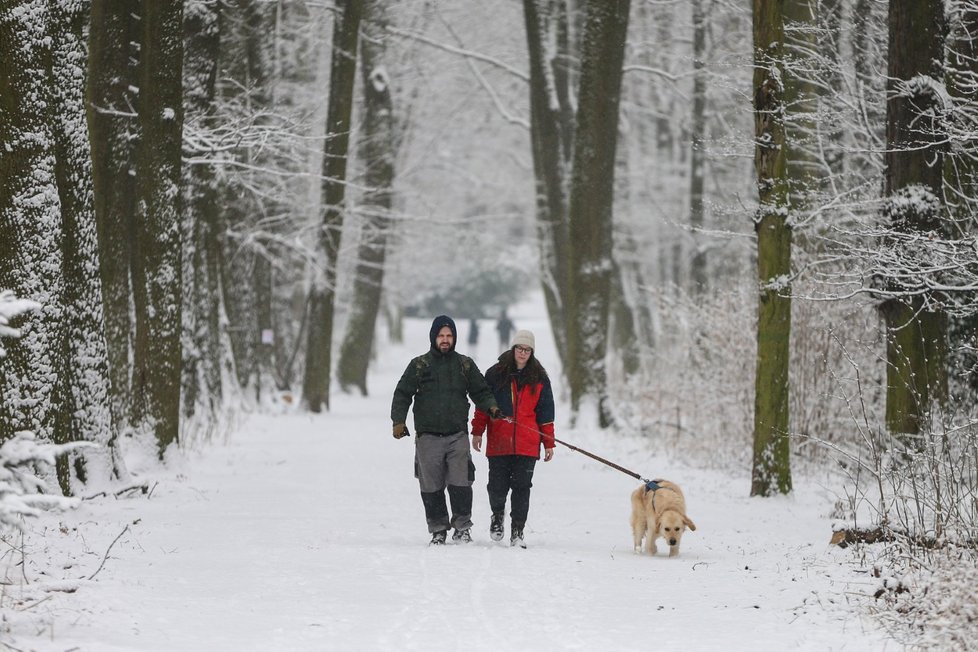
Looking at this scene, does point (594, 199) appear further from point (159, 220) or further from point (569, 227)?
point (159, 220)

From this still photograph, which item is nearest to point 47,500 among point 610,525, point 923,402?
point 610,525

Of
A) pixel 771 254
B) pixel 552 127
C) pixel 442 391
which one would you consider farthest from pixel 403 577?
pixel 552 127

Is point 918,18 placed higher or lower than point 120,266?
higher

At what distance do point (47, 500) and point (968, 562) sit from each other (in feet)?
16.6

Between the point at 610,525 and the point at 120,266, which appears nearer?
the point at 610,525

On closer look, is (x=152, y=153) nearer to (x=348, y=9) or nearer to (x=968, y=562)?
(x=968, y=562)

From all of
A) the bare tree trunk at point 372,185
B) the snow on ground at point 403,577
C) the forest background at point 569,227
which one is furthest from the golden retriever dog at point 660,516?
the bare tree trunk at point 372,185

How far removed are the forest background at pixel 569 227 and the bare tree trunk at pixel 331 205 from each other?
78 mm

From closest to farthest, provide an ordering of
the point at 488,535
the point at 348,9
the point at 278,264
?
the point at 488,535
the point at 348,9
the point at 278,264

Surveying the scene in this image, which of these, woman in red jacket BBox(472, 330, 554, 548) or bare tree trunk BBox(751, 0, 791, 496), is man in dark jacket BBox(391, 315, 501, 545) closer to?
woman in red jacket BBox(472, 330, 554, 548)

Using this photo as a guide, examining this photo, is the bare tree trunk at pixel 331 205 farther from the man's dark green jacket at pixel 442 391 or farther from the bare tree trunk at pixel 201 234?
the man's dark green jacket at pixel 442 391

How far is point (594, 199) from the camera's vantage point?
20422 mm

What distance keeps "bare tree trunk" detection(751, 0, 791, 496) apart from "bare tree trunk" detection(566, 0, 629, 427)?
7898 mm

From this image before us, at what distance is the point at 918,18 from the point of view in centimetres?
1105
